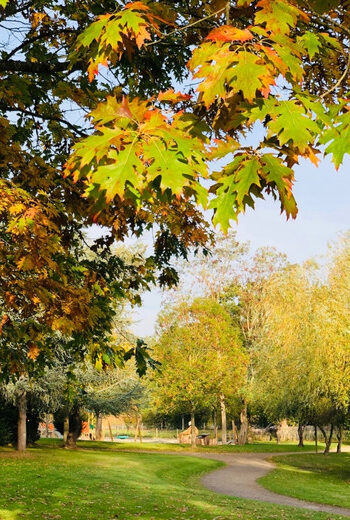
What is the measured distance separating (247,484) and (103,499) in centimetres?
965

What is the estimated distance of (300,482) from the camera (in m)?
22.8

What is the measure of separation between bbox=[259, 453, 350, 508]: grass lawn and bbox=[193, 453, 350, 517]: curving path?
0.51m

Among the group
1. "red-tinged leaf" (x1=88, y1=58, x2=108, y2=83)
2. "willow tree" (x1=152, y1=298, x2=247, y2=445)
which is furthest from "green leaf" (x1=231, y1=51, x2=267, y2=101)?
"willow tree" (x1=152, y1=298, x2=247, y2=445)

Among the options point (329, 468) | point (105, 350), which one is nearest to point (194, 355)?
point (329, 468)

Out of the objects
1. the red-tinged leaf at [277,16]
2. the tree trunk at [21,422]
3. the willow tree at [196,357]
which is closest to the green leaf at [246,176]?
the red-tinged leaf at [277,16]

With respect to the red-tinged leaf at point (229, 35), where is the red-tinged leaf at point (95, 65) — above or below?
above

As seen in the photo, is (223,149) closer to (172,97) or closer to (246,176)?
(246,176)

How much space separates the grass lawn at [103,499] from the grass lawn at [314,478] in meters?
3.49

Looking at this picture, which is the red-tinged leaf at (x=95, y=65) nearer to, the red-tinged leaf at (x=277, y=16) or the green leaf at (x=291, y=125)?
the red-tinged leaf at (x=277, y=16)

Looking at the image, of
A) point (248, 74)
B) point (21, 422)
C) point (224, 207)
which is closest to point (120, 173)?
point (224, 207)

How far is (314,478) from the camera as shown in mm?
25188

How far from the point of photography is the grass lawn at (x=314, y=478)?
18.7 m

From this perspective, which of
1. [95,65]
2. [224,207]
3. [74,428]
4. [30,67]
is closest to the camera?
[224,207]

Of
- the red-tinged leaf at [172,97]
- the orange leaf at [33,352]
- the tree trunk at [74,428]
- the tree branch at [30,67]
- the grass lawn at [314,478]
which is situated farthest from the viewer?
the tree trunk at [74,428]
